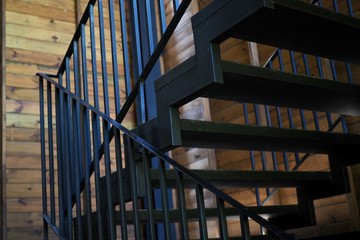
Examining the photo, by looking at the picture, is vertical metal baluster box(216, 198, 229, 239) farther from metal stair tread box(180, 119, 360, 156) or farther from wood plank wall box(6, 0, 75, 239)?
Answer: wood plank wall box(6, 0, 75, 239)

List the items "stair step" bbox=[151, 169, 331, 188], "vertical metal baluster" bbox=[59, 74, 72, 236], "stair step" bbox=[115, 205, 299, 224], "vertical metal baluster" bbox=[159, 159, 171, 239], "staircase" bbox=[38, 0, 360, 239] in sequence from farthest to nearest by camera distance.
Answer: "vertical metal baluster" bbox=[59, 74, 72, 236] → "stair step" bbox=[115, 205, 299, 224] → "stair step" bbox=[151, 169, 331, 188] → "vertical metal baluster" bbox=[159, 159, 171, 239] → "staircase" bbox=[38, 0, 360, 239]

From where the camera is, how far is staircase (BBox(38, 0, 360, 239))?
187 centimetres

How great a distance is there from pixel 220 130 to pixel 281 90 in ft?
0.98

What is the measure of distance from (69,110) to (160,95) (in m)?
0.86

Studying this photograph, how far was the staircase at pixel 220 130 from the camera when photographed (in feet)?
6.15

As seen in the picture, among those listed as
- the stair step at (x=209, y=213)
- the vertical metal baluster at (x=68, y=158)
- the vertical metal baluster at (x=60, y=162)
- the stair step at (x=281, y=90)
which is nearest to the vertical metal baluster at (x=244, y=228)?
the stair step at (x=281, y=90)

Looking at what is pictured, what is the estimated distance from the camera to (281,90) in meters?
2.15

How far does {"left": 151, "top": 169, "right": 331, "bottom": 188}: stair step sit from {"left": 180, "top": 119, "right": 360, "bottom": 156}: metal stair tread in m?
0.15

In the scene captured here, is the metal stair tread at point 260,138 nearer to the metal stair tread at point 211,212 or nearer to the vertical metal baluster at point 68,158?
the metal stair tread at point 211,212

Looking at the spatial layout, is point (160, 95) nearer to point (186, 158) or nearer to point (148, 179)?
point (148, 179)

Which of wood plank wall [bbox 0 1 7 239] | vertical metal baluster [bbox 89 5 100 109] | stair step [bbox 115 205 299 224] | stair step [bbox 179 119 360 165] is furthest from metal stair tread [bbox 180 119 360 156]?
wood plank wall [bbox 0 1 7 239]

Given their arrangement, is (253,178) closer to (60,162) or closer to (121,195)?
(121,195)

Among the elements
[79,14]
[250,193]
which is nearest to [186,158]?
[250,193]

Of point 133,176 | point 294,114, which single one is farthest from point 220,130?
point 294,114
